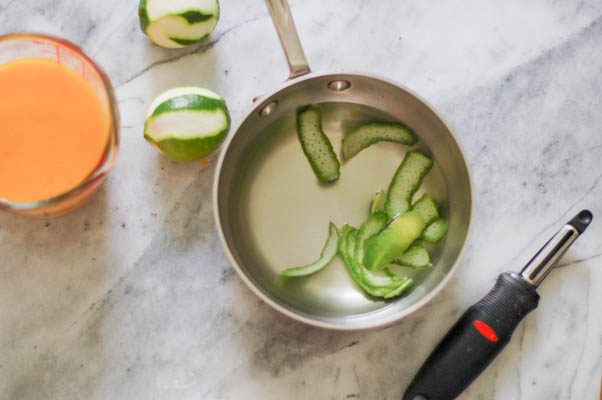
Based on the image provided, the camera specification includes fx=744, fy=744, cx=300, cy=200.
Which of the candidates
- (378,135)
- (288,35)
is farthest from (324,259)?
(288,35)

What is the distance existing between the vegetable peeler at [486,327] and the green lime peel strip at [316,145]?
0.90 feet

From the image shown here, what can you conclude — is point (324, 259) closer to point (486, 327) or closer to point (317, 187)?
point (317, 187)

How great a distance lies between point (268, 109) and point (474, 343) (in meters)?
0.43

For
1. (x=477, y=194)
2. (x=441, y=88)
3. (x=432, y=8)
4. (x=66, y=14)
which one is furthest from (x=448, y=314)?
(x=66, y=14)

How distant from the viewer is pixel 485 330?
3.25 feet

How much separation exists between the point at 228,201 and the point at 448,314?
0.35 meters

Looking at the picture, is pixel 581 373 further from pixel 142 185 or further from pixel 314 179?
pixel 142 185

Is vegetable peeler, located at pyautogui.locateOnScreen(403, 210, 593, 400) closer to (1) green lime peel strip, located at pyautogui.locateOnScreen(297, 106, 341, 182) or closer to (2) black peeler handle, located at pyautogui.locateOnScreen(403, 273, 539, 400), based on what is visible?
(2) black peeler handle, located at pyautogui.locateOnScreen(403, 273, 539, 400)

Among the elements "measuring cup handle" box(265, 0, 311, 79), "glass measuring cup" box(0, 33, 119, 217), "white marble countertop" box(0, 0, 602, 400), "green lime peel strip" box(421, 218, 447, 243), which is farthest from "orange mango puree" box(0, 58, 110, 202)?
"green lime peel strip" box(421, 218, 447, 243)

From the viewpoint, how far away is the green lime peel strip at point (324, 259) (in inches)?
40.9

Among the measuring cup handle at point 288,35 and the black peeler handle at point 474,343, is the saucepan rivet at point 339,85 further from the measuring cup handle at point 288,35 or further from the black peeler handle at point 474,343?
the black peeler handle at point 474,343

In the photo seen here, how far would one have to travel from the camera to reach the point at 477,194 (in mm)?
1095

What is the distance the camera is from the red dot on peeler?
988 mm

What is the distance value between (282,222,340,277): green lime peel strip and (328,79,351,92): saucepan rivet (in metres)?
0.20
